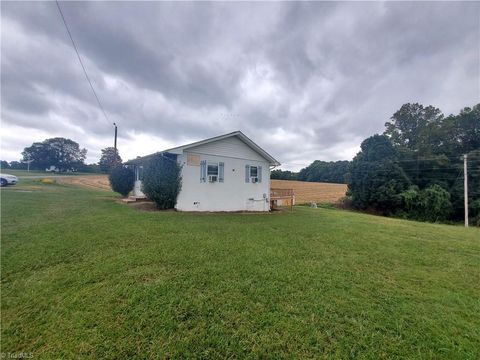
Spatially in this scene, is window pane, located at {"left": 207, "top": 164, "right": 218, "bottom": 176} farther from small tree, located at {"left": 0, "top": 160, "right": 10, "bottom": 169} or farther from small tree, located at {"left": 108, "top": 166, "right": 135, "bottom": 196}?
small tree, located at {"left": 0, "top": 160, "right": 10, "bottom": 169}

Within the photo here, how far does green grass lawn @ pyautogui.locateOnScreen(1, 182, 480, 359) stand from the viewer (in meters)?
2.14

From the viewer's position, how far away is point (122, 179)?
15781 mm

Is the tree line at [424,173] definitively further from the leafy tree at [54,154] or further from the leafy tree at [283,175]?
the leafy tree at [54,154]

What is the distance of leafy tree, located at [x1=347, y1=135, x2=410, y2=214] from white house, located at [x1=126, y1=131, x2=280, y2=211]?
15096mm

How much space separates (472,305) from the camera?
9.87ft

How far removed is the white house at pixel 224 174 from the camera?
34.9 ft

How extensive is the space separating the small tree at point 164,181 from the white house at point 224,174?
259 mm

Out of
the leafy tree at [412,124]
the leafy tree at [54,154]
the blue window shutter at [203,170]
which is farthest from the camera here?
the leafy tree at [54,154]

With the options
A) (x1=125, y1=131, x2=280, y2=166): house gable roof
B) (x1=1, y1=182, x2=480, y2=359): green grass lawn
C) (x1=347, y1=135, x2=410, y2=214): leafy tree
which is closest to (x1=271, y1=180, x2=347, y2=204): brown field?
(x1=347, y1=135, x2=410, y2=214): leafy tree

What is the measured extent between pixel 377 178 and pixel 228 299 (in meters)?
25.4

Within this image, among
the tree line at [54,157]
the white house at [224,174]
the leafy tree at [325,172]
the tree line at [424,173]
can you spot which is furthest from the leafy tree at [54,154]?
the tree line at [424,173]

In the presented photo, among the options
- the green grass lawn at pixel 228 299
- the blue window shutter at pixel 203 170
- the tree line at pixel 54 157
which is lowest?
the green grass lawn at pixel 228 299

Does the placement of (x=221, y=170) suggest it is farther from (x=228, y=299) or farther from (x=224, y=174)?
(x=228, y=299)

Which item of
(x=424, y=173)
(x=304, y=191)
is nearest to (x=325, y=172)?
(x=304, y=191)
